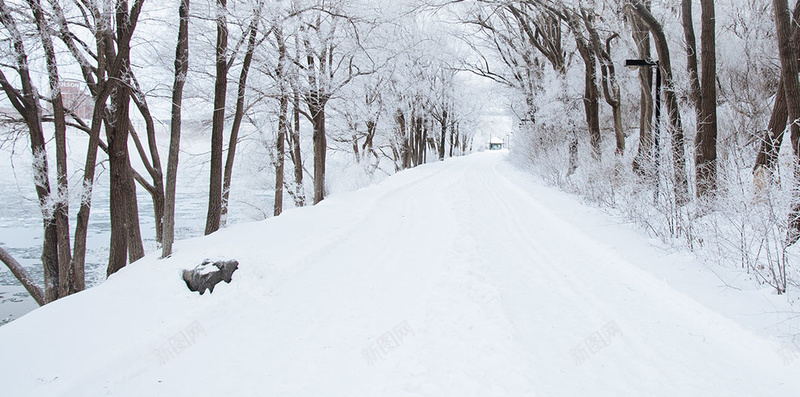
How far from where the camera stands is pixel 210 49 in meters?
10.7

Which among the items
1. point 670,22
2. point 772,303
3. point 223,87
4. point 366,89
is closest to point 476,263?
point 772,303

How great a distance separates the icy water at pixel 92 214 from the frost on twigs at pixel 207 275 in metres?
6.08

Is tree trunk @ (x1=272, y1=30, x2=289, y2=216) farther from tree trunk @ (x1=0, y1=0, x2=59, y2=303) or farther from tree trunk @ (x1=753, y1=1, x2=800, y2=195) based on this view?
tree trunk @ (x1=753, y1=1, x2=800, y2=195)

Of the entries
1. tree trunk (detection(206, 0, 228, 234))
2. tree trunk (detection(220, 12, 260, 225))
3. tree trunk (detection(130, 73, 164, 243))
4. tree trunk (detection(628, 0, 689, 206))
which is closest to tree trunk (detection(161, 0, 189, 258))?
tree trunk (detection(206, 0, 228, 234))

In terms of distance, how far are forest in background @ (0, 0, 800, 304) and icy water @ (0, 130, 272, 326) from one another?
98 centimetres

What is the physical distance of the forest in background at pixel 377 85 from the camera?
5922mm

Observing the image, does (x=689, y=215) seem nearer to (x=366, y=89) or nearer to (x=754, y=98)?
(x=754, y=98)

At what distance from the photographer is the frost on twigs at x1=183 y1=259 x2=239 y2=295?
477 cm

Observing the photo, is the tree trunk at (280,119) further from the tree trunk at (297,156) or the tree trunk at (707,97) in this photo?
the tree trunk at (707,97)

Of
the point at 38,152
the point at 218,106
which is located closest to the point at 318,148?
the point at 218,106

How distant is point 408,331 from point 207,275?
2.59 meters

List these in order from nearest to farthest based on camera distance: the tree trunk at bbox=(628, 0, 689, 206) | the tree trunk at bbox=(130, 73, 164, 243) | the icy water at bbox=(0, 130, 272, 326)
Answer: the tree trunk at bbox=(628, 0, 689, 206)
the icy water at bbox=(0, 130, 272, 326)
the tree trunk at bbox=(130, 73, 164, 243)

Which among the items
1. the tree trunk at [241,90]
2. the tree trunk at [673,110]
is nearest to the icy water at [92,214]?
the tree trunk at [241,90]

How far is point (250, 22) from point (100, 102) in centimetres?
349
